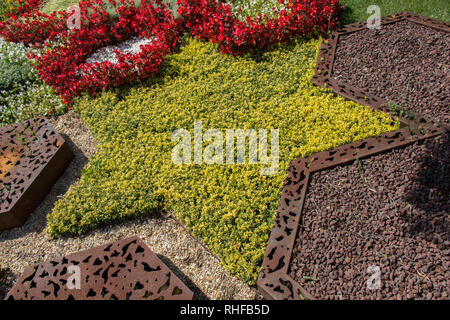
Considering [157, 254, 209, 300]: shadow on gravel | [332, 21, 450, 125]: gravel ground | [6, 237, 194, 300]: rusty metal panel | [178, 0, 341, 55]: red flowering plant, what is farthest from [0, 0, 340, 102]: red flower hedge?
[157, 254, 209, 300]: shadow on gravel

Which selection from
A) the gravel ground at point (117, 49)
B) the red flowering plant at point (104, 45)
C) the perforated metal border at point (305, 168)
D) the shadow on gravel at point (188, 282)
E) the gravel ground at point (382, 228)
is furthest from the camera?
the gravel ground at point (117, 49)

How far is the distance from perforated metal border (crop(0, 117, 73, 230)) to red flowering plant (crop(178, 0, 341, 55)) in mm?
3733

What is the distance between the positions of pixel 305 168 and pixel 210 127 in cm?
173

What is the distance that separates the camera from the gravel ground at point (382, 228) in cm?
361

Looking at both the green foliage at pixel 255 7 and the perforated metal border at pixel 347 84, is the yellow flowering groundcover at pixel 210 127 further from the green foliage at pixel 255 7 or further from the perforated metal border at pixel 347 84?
the green foliage at pixel 255 7

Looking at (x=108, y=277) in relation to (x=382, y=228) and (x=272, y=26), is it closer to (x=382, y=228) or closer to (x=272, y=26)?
(x=382, y=228)

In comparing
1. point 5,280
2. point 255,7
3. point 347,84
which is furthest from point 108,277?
point 255,7

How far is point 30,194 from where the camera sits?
5223 mm

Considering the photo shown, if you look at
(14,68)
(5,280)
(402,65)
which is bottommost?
(5,280)

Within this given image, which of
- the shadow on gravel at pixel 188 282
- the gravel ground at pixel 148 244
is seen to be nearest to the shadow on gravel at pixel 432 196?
the gravel ground at pixel 148 244

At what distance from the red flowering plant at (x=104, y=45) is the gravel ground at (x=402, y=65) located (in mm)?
3661

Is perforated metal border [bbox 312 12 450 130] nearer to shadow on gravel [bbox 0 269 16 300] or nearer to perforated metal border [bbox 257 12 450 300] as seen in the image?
perforated metal border [bbox 257 12 450 300]

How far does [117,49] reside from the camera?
324 inches
